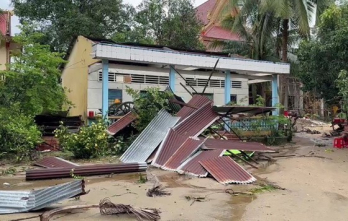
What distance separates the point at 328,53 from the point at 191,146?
31.1ft

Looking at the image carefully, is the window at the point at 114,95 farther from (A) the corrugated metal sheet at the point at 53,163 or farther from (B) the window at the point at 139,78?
(A) the corrugated metal sheet at the point at 53,163

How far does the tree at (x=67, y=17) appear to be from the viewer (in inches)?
969

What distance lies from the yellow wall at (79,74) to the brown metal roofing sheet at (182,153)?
8.83 metres

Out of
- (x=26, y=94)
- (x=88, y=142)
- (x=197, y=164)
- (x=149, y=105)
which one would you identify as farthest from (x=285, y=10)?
(x=26, y=94)

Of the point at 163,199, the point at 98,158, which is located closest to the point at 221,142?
the point at 98,158

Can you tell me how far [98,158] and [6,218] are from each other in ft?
20.3

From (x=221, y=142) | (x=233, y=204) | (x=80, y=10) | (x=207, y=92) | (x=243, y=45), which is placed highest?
(x=80, y=10)

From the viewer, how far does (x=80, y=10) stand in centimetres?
2631

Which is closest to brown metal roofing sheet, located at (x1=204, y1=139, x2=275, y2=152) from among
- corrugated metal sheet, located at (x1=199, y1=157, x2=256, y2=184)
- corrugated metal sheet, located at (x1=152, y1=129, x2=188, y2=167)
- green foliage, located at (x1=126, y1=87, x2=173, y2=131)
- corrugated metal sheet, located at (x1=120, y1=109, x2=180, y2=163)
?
corrugated metal sheet, located at (x1=152, y1=129, x2=188, y2=167)

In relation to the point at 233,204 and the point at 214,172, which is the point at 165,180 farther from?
the point at 233,204

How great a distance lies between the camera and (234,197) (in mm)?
6980

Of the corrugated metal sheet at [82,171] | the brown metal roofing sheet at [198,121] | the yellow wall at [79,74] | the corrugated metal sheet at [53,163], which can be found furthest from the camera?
the yellow wall at [79,74]

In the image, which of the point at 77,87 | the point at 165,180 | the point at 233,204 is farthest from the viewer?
the point at 77,87

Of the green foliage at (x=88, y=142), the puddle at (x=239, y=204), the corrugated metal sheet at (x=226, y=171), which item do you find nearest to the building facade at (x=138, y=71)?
the green foliage at (x=88, y=142)
